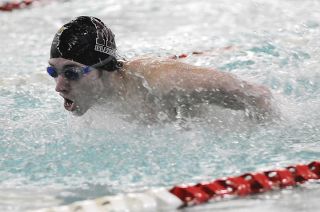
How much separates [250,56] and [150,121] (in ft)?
6.78

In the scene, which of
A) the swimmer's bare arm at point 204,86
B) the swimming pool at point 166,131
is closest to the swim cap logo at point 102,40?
the swimmer's bare arm at point 204,86

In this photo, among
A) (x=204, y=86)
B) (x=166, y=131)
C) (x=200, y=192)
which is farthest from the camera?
(x=166, y=131)

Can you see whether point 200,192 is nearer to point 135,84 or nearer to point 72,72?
point 135,84

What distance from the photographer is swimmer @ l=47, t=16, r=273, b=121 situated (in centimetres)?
337

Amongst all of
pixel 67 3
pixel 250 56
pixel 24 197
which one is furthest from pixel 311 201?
pixel 67 3

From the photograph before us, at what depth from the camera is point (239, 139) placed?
136 inches

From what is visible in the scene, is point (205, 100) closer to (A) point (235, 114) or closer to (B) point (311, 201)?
(A) point (235, 114)

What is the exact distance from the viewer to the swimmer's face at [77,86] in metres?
3.41

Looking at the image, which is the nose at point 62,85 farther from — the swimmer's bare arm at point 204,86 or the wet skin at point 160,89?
the swimmer's bare arm at point 204,86

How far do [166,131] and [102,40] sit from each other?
23.9 inches

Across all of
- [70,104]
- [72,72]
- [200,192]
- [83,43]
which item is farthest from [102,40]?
[200,192]

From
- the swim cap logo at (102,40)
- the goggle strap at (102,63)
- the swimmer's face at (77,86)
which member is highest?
the swim cap logo at (102,40)

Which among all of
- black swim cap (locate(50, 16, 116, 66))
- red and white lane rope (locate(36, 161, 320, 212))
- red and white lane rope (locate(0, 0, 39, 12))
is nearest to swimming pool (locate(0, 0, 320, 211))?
red and white lane rope (locate(36, 161, 320, 212))

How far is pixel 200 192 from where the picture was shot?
262 cm
